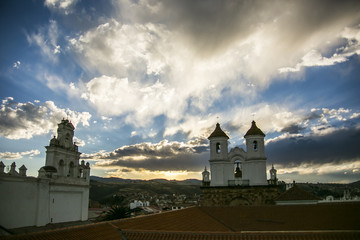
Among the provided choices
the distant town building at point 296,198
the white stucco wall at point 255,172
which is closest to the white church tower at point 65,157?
the white stucco wall at point 255,172

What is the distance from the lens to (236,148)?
96.9ft

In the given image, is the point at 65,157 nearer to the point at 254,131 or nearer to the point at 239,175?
the point at 239,175

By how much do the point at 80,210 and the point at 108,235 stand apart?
40.2ft

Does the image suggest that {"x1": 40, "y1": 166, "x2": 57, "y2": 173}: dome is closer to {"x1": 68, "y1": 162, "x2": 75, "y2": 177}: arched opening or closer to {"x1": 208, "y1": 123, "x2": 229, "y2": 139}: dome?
{"x1": 68, "y1": 162, "x2": 75, "y2": 177}: arched opening

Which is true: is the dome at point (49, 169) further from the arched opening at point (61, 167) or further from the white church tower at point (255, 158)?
the white church tower at point (255, 158)

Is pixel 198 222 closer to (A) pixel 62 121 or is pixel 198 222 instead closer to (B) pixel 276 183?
(B) pixel 276 183

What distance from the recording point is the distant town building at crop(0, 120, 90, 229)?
17.0m

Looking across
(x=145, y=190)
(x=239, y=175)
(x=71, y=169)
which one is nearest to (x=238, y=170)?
(x=239, y=175)

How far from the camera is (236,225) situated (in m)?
21.5

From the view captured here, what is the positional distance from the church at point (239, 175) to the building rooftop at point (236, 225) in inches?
135

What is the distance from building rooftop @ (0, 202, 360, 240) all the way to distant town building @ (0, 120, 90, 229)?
A: 23.0ft

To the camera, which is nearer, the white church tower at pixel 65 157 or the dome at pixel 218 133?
the white church tower at pixel 65 157

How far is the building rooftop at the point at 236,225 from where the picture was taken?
42.1ft

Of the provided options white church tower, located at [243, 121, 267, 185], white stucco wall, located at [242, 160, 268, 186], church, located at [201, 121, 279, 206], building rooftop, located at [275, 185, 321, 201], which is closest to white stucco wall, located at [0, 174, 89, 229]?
church, located at [201, 121, 279, 206]
